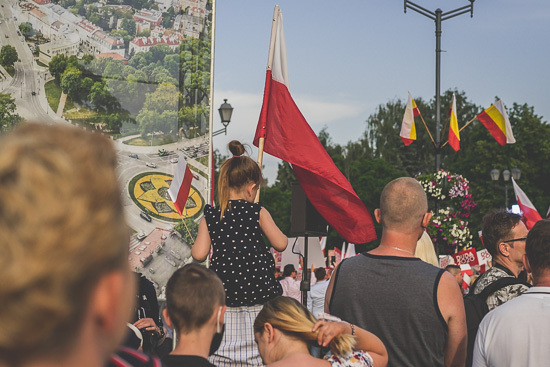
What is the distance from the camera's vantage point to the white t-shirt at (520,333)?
3.42 metres

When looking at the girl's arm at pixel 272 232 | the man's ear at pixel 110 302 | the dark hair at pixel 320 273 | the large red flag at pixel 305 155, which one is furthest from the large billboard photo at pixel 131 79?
the dark hair at pixel 320 273

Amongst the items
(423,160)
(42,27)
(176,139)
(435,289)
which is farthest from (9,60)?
(423,160)

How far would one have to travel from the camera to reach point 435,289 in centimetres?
346

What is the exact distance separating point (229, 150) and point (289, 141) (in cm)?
161

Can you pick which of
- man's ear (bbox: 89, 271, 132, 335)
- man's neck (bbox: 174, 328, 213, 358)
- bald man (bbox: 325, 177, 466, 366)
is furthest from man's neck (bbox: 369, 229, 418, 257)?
man's ear (bbox: 89, 271, 132, 335)

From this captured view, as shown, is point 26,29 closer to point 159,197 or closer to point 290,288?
point 159,197

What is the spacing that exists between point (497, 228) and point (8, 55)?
18.0 feet

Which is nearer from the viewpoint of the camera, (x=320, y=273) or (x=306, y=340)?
(x=306, y=340)

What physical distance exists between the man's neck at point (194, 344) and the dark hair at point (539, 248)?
6.13 feet

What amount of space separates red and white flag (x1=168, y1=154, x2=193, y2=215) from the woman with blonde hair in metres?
4.14

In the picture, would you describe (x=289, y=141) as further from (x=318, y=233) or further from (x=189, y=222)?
(x=318, y=233)

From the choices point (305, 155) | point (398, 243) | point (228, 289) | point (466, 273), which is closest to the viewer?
point (398, 243)

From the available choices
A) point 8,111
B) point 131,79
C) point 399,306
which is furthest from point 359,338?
point 8,111

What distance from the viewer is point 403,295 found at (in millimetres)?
3498
